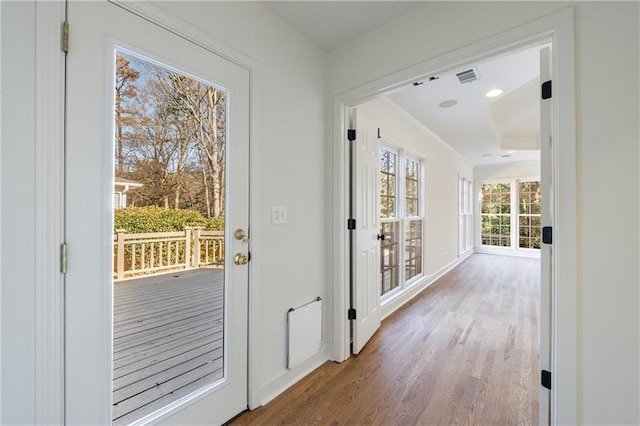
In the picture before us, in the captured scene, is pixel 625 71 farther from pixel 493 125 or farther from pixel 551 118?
pixel 493 125

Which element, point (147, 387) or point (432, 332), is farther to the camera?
point (432, 332)

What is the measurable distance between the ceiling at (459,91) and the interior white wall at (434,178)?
185 millimetres

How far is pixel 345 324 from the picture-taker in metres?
2.34

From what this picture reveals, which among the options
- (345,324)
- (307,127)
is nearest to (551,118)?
(307,127)

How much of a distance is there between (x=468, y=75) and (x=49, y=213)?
322 cm

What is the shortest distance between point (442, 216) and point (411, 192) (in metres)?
1.39

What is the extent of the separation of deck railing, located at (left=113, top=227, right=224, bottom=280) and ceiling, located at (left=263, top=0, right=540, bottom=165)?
5.22 feet

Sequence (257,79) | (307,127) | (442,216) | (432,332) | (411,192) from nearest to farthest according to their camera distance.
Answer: (257,79)
(307,127)
(432,332)
(411,192)
(442,216)

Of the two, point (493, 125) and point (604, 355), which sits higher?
point (493, 125)

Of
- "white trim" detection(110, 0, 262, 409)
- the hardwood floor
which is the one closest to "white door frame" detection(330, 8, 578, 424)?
the hardwood floor

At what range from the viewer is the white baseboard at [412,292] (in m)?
3.37

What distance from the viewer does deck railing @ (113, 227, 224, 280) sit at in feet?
4.09

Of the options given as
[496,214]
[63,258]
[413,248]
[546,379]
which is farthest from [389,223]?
[496,214]

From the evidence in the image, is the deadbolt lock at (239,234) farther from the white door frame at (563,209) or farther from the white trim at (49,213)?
the white door frame at (563,209)
